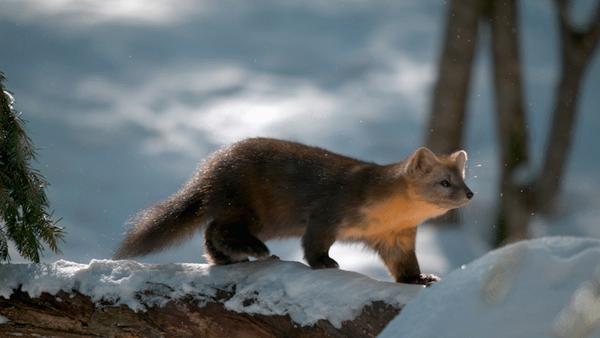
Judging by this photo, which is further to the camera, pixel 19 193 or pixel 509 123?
pixel 509 123

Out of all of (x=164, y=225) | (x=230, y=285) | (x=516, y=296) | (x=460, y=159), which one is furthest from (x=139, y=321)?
(x=516, y=296)

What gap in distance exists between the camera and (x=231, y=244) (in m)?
6.01

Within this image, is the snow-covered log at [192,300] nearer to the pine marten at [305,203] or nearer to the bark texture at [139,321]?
the bark texture at [139,321]

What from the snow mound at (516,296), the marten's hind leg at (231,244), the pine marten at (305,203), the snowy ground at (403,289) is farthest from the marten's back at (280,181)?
the snow mound at (516,296)

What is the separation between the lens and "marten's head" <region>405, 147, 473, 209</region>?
602 centimetres

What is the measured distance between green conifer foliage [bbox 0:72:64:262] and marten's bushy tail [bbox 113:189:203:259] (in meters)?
0.58

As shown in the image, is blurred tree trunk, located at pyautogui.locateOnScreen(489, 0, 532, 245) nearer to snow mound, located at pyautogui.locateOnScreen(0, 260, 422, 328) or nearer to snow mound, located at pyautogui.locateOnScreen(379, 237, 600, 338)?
snow mound, located at pyautogui.locateOnScreen(0, 260, 422, 328)

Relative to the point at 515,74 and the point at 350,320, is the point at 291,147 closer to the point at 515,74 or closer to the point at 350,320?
the point at 350,320

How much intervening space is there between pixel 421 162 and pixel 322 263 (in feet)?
3.44

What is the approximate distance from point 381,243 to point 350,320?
131 cm

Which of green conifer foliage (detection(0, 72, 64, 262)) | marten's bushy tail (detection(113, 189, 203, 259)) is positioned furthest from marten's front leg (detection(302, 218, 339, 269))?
green conifer foliage (detection(0, 72, 64, 262))

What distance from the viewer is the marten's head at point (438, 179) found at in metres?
6.02

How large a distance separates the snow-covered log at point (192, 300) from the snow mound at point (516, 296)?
2454mm

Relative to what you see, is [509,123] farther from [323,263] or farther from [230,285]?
[230,285]
